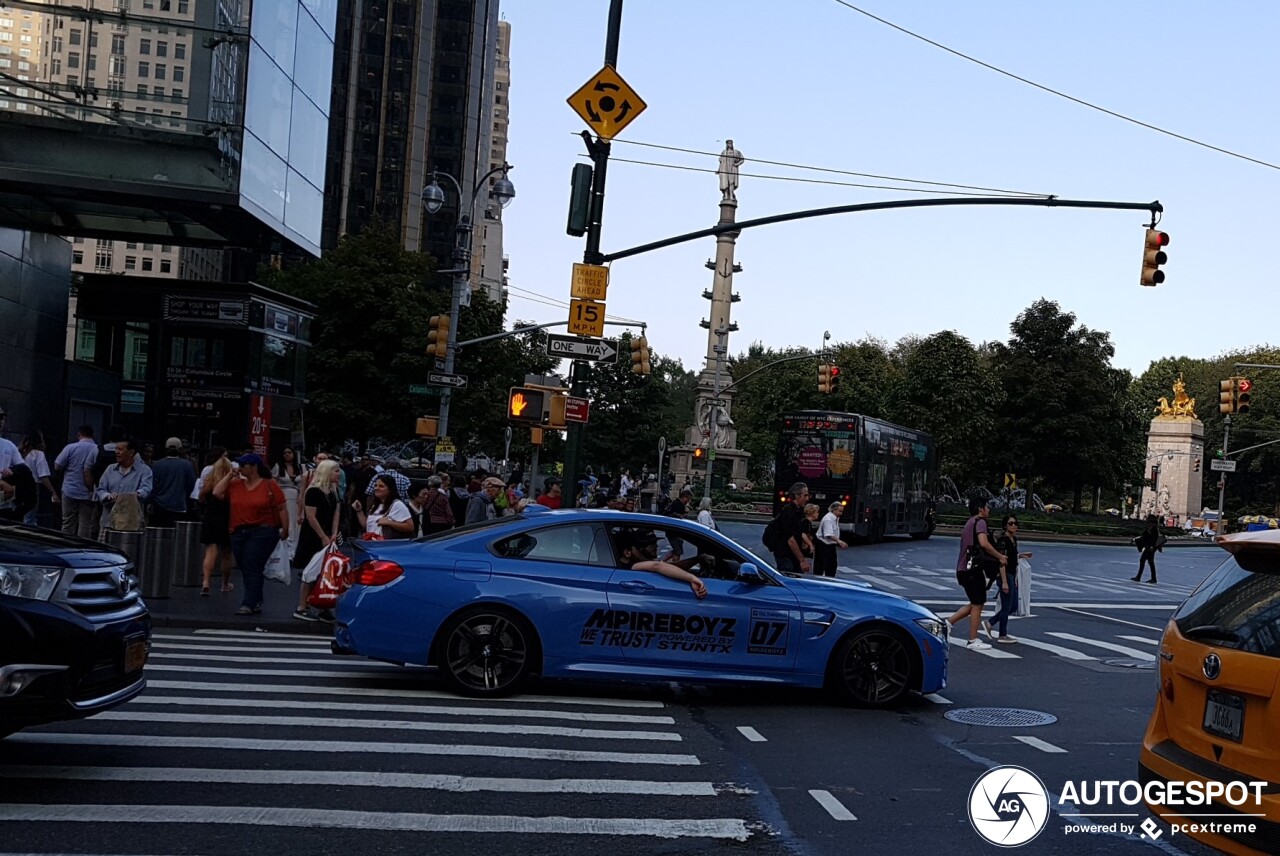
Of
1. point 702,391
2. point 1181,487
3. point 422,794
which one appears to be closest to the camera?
point 422,794

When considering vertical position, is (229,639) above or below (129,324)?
below

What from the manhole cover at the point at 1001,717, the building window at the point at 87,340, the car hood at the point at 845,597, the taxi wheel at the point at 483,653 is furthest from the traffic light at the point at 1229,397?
the taxi wheel at the point at 483,653

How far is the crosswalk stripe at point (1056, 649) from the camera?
1648 centimetres

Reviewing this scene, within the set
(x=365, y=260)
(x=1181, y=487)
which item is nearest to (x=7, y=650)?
(x=365, y=260)

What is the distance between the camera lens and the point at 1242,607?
5645mm

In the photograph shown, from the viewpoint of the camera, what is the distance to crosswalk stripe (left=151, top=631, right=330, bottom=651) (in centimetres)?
1337

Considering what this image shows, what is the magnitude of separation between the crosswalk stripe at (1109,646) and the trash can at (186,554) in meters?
11.9

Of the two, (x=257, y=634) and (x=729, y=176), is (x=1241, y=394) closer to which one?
(x=257, y=634)

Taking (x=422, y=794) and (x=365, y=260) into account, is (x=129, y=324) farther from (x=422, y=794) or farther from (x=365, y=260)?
(x=422, y=794)

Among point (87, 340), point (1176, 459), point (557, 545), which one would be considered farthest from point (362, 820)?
point (1176, 459)

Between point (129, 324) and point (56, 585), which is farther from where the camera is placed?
point (129, 324)

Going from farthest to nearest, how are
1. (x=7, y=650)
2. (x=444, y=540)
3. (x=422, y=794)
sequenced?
(x=444, y=540) < (x=422, y=794) < (x=7, y=650)

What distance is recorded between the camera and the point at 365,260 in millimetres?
51312

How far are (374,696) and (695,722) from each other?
2.44 metres
